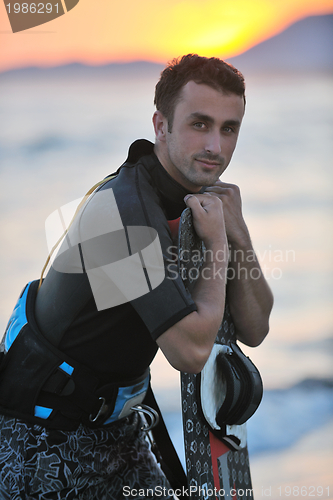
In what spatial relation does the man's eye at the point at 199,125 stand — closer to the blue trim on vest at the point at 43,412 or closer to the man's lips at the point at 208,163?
the man's lips at the point at 208,163

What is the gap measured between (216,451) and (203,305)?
2.03ft

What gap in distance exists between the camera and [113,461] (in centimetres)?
140

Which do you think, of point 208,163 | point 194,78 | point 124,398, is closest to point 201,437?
point 124,398

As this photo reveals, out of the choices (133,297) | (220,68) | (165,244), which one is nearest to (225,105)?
(220,68)

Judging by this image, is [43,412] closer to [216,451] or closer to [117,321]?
[117,321]

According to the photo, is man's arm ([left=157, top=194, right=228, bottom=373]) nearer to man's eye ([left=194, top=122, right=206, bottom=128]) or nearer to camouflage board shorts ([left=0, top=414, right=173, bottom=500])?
man's eye ([left=194, top=122, right=206, bottom=128])

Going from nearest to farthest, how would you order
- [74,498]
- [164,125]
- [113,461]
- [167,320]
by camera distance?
1. [167,320]
2. [74,498]
3. [113,461]
4. [164,125]

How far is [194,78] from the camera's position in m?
1.46

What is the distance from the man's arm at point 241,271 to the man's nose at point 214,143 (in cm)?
26

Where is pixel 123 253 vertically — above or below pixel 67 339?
above

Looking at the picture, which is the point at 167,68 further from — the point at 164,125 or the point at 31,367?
the point at 31,367

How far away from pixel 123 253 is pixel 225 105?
1.87 feet

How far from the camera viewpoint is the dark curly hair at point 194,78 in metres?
1.46

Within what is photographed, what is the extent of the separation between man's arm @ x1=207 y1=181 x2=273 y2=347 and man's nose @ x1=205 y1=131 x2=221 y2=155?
0.26 metres
